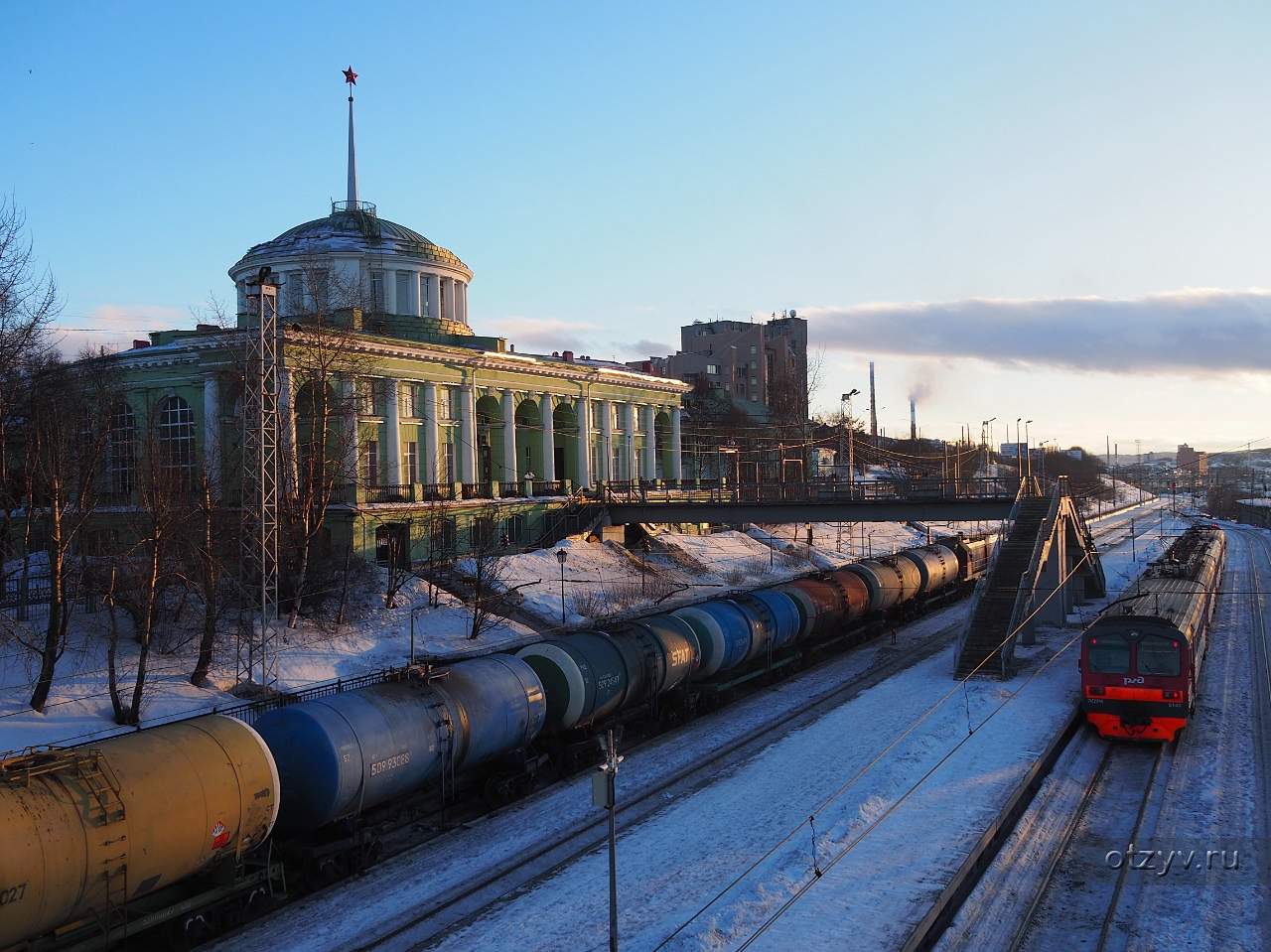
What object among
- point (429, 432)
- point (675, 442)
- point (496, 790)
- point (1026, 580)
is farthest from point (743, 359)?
point (496, 790)

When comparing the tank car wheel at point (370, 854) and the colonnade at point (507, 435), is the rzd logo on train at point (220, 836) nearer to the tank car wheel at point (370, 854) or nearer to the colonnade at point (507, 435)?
the tank car wheel at point (370, 854)

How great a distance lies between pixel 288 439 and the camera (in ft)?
128

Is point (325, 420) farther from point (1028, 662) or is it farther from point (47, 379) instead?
point (1028, 662)

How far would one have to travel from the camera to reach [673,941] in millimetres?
14758

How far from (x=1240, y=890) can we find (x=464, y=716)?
45.8 feet

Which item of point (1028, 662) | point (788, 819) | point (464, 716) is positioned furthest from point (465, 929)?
point (1028, 662)

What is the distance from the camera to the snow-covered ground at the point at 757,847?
609 inches

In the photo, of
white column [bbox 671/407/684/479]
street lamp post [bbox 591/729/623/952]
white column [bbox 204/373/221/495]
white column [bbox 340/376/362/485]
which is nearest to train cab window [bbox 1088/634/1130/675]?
street lamp post [bbox 591/729/623/952]

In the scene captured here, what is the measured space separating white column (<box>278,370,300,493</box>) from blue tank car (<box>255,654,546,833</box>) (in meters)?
17.9

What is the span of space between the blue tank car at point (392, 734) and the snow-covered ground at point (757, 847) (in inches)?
62.7

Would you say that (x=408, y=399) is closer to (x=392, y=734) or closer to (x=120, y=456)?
(x=120, y=456)

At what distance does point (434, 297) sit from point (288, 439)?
29979 millimetres

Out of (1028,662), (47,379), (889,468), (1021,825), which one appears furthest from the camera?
(889,468)

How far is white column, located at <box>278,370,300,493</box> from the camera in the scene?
121 ft
